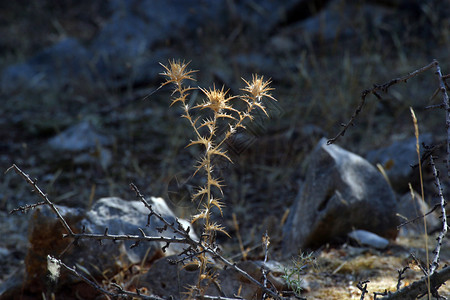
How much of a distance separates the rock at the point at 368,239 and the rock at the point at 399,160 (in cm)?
109

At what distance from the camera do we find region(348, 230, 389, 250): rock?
8.98ft

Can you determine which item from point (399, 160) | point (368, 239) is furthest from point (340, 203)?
point (399, 160)

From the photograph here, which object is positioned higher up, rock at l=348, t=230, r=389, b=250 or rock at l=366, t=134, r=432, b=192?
rock at l=348, t=230, r=389, b=250

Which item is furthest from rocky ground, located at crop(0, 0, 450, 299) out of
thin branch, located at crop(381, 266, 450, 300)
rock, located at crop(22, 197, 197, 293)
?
thin branch, located at crop(381, 266, 450, 300)

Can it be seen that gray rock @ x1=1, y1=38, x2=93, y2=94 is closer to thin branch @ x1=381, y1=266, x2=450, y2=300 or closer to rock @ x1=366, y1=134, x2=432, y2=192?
rock @ x1=366, y1=134, x2=432, y2=192

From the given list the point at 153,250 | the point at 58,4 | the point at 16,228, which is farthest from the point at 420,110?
the point at 58,4

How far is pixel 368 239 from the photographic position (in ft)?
9.06

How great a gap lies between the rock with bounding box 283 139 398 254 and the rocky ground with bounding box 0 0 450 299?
0.12m

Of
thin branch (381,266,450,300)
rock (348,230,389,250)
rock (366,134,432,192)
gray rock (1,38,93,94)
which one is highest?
thin branch (381,266,450,300)

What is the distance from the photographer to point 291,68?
632 centimetres

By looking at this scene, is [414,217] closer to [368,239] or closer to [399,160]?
[368,239]

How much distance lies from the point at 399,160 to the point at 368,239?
1.40 m

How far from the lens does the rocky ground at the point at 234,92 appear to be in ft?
11.6

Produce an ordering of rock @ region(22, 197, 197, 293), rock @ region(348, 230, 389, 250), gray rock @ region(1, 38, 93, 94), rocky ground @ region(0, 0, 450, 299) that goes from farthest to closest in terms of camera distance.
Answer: gray rock @ region(1, 38, 93, 94)
rocky ground @ region(0, 0, 450, 299)
rock @ region(348, 230, 389, 250)
rock @ region(22, 197, 197, 293)
